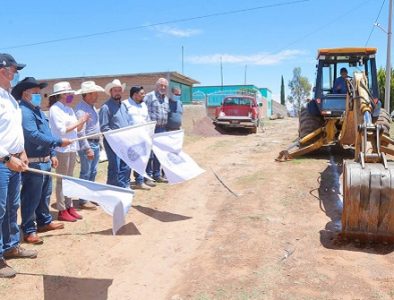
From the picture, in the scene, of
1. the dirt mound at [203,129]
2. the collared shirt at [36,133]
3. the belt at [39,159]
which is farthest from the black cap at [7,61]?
the dirt mound at [203,129]

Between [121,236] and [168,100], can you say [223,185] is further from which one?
[121,236]

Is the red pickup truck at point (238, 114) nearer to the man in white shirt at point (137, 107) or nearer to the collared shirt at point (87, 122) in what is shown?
the man in white shirt at point (137, 107)

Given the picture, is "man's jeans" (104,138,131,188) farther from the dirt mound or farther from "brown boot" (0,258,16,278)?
the dirt mound

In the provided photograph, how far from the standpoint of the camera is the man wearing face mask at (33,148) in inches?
176

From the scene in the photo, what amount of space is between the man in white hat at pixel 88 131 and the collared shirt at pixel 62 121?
238 millimetres

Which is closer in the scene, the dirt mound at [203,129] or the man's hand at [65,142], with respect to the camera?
the man's hand at [65,142]

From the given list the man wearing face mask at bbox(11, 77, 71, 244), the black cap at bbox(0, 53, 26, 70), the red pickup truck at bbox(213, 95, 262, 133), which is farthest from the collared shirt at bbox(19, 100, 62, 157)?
the red pickup truck at bbox(213, 95, 262, 133)

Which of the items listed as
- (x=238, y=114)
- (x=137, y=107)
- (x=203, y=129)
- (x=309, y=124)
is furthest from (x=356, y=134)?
(x=238, y=114)

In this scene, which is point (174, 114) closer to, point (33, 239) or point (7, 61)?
point (33, 239)

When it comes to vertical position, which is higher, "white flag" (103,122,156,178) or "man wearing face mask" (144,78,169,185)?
"man wearing face mask" (144,78,169,185)

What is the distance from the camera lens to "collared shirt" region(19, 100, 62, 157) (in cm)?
446

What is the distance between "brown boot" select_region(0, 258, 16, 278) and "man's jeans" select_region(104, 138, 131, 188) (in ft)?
8.68

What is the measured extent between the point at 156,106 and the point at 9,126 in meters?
4.04

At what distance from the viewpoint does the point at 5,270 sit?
3867 millimetres
